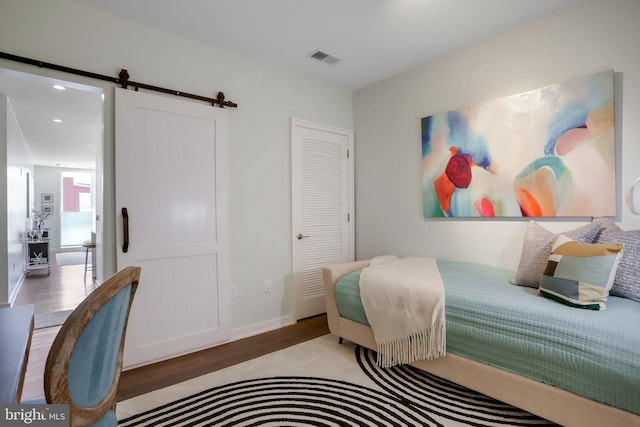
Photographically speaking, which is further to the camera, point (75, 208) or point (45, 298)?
point (75, 208)

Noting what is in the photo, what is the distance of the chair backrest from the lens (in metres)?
0.80

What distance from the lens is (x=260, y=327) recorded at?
324 centimetres

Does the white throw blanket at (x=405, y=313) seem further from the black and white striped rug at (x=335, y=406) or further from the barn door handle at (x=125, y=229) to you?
the barn door handle at (x=125, y=229)

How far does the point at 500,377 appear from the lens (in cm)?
186

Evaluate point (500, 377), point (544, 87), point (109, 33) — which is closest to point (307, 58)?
point (109, 33)

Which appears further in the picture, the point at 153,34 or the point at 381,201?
the point at 381,201

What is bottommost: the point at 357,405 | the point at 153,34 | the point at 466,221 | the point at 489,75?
the point at 357,405

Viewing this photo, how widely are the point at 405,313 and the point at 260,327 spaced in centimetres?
159

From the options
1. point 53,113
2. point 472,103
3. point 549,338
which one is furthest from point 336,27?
point 53,113

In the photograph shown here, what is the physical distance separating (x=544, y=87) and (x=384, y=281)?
1.96 meters

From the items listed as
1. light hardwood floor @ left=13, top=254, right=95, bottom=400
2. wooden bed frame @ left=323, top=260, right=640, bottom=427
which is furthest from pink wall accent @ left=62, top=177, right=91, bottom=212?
wooden bed frame @ left=323, top=260, right=640, bottom=427

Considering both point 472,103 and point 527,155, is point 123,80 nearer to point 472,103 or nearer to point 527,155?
point 472,103

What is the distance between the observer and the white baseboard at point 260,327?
3.07m

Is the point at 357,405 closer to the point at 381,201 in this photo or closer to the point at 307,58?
the point at 381,201
